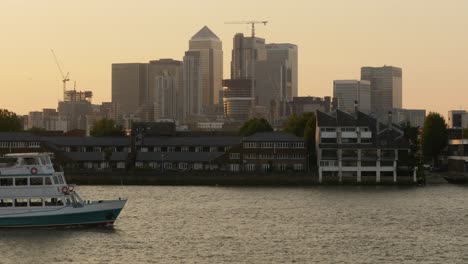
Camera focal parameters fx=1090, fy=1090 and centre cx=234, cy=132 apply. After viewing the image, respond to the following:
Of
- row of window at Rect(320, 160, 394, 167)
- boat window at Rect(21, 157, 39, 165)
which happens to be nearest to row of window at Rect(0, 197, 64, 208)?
boat window at Rect(21, 157, 39, 165)

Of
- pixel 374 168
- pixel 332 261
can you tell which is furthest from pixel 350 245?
pixel 374 168

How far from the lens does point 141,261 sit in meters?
65.4

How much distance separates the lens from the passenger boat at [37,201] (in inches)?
3145

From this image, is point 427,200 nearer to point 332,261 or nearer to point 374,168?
point 374,168

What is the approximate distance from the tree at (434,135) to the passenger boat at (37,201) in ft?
325

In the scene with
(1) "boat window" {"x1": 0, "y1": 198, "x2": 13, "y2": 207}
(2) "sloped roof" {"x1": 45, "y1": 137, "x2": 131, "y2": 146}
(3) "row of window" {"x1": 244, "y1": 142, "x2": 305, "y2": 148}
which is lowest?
(1) "boat window" {"x1": 0, "y1": 198, "x2": 13, "y2": 207}

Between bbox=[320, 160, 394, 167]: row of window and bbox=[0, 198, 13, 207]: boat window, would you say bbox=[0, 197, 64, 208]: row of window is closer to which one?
bbox=[0, 198, 13, 207]: boat window

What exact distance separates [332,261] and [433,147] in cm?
11016

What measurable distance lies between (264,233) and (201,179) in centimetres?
6664

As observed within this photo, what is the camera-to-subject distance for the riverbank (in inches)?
5531

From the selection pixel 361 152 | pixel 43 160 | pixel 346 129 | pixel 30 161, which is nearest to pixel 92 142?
pixel 346 129

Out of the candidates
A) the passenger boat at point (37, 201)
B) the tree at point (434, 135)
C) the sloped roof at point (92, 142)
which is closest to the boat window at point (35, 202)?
the passenger boat at point (37, 201)

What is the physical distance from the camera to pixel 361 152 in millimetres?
142875

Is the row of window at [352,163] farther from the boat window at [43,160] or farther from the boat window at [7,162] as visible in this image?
the boat window at [7,162]
